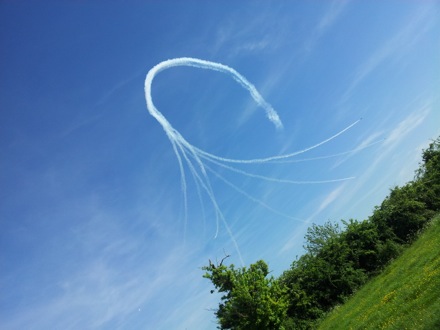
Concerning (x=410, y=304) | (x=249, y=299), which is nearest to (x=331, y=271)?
(x=249, y=299)

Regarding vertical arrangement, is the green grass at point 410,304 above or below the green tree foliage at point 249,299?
below

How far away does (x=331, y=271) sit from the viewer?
2149 inches

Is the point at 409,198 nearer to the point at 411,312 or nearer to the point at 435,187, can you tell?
the point at 435,187

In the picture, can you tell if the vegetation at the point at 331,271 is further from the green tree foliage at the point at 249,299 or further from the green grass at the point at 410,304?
the green grass at the point at 410,304

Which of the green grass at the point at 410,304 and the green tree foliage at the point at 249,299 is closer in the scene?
the green grass at the point at 410,304

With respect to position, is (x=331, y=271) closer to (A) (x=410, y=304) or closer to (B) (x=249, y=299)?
(B) (x=249, y=299)

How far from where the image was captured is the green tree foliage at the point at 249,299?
129 ft

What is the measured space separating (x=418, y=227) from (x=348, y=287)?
1511 centimetres

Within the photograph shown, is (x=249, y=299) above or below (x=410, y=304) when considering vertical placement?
above

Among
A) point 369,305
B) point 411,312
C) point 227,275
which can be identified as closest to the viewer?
point 411,312

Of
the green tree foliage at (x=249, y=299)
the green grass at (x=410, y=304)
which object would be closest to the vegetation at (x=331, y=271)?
the green tree foliage at (x=249, y=299)

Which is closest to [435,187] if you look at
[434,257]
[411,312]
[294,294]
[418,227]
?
[418,227]

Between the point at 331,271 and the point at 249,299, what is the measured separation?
20.3 m

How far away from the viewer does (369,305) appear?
1224 inches
